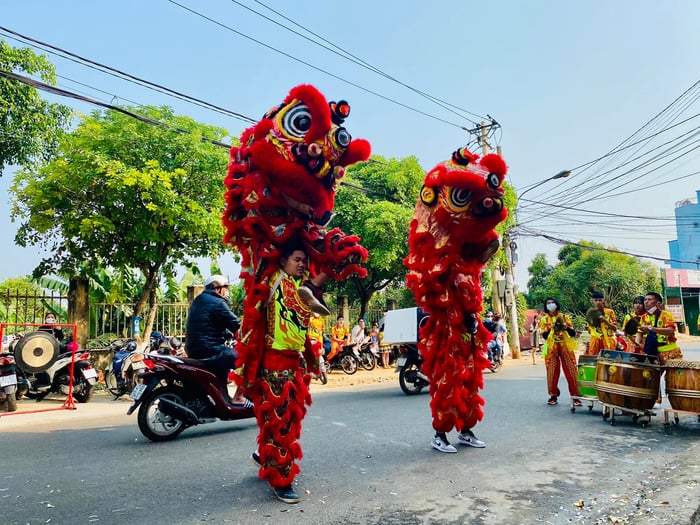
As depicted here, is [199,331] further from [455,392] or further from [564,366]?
[564,366]

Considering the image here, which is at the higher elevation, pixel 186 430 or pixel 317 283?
pixel 317 283

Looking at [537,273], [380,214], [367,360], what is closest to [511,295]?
[380,214]

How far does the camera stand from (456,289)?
4.93 meters

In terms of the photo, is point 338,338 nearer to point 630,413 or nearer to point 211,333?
point 211,333

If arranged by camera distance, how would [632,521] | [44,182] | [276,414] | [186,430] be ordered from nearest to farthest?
[632,521], [276,414], [186,430], [44,182]

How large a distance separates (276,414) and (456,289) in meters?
2.21

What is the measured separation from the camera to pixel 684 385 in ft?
19.1

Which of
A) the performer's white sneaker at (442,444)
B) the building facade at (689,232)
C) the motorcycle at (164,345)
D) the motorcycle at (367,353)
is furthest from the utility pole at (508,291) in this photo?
the building facade at (689,232)

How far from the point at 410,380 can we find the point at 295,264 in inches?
236

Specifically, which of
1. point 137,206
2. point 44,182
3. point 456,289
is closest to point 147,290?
point 137,206

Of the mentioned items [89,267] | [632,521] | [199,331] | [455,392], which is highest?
[89,267]

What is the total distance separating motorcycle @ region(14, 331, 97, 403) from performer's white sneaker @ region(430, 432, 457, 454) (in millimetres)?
5886

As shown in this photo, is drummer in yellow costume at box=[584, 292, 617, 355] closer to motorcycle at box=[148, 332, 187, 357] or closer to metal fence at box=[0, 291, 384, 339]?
motorcycle at box=[148, 332, 187, 357]

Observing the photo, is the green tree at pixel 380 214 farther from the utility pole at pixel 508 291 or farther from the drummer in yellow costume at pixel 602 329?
the drummer in yellow costume at pixel 602 329
